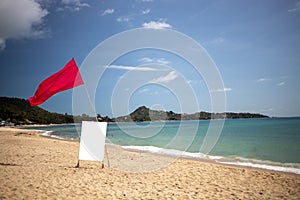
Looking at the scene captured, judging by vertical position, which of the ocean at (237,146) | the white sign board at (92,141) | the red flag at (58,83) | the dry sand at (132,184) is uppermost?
the red flag at (58,83)

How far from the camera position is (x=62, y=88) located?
7.41 m

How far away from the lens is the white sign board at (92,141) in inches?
292

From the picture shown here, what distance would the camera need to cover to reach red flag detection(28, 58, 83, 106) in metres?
7.28

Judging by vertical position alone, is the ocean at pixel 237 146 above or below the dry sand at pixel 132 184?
below

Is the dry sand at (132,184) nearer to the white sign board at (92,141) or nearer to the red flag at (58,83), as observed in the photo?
the white sign board at (92,141)

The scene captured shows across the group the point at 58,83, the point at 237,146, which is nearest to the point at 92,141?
the point at 58,83

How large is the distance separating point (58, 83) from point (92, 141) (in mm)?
2263

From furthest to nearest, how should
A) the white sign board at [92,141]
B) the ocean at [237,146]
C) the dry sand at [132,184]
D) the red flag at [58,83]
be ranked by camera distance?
the ocean at [237,146], the white sign board at [92,141], the red flag at [58,83], the dry sand at [132,184]

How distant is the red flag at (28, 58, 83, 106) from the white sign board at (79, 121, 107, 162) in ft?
4.75

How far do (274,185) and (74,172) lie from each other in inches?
239

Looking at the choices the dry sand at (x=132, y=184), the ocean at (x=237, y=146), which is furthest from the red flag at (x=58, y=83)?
the ocean at (x=237, y=146)

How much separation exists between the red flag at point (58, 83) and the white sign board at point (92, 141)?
4.75ft

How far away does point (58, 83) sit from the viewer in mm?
7379

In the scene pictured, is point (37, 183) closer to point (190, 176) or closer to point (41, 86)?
point (41, 86)
